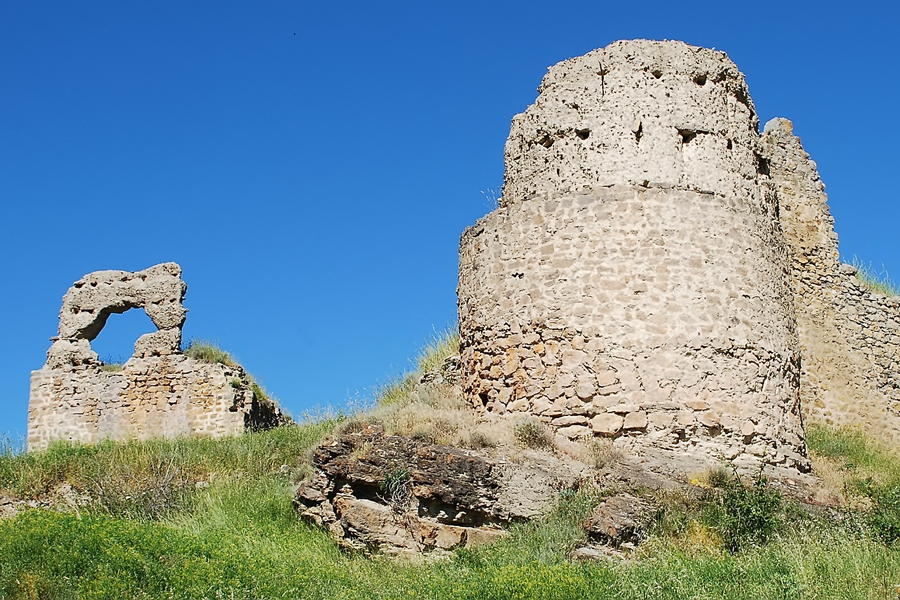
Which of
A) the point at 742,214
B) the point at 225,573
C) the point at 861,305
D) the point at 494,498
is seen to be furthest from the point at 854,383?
the point at 225,573

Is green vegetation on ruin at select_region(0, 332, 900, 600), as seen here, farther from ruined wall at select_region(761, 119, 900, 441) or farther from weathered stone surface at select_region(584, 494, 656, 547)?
ruined wall at select_region(761, 119, 900, 441)

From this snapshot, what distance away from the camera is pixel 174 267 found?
69.5 feet

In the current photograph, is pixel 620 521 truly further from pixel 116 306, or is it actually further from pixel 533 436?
pixel 116 306

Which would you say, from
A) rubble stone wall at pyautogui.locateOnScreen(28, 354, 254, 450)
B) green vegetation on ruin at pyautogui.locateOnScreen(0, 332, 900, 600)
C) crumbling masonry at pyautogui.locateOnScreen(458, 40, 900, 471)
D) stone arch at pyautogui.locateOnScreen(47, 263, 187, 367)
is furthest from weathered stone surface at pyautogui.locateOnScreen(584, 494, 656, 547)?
stone arch at pyautogui.locateOnScreen(47, 263, 187, 367)

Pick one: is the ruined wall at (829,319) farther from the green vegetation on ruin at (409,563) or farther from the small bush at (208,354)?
the small bush at (208,354)

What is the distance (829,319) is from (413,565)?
902 centimetres

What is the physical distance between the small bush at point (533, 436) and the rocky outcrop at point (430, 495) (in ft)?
0.79

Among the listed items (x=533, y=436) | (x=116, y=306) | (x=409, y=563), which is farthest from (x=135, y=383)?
(x=409, y=563)

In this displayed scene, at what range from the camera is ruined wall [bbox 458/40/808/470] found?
11.4 m

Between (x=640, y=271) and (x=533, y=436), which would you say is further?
(x=640, y=271)

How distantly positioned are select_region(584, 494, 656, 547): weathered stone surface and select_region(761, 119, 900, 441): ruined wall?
618 cm

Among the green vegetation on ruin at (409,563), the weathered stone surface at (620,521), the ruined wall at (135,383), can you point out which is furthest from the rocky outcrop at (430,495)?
the ruined wall at (135,383)

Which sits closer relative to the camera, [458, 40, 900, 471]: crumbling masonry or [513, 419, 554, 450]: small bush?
[513, 419, 554, 450]: small bush

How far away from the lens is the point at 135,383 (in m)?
20.2
